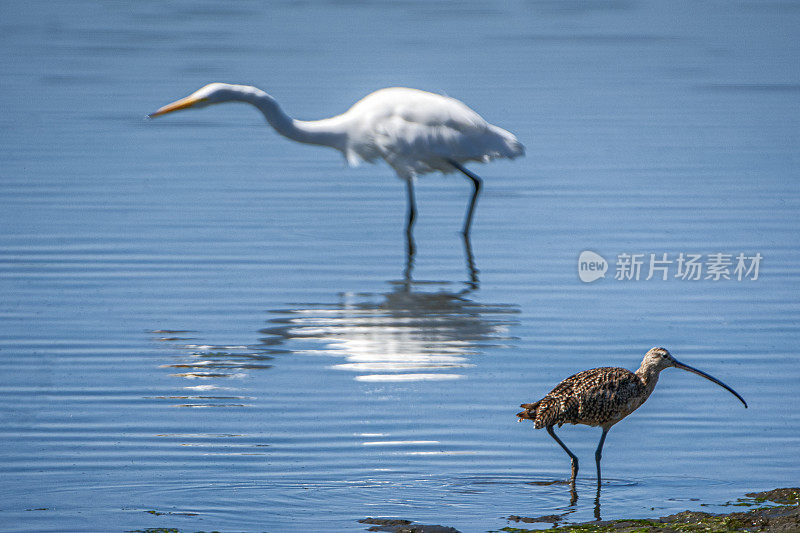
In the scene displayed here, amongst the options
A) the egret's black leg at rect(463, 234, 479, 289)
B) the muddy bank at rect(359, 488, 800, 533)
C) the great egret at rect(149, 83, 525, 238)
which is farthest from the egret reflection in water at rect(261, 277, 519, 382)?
the great egret at rect(149, 83, 525, 238)

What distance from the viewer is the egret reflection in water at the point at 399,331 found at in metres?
9.34

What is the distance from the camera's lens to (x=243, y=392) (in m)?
8.70

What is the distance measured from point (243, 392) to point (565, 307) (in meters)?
3.04

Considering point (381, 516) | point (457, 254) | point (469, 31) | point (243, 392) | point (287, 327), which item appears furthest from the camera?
point (469, 31)

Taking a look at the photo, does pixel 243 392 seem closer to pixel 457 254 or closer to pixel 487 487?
pixel 487 487

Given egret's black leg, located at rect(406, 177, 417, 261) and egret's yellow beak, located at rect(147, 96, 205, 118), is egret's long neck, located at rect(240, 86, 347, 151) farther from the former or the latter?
egret's black leg, located at rect(406, 177, 417, 261)

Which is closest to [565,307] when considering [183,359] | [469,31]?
[183,359]

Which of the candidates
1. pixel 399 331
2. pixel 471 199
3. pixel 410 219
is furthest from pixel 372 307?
pixel 471 199

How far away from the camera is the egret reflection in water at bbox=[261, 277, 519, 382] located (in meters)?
9.34

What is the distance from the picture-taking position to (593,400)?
6988 millimetres

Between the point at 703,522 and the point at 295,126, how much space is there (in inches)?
364

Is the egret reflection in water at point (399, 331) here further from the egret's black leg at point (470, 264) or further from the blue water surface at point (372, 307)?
the egret's black leg at point (470, 264)

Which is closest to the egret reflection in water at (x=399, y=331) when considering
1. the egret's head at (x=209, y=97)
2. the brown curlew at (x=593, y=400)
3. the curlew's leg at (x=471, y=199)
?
the brown curlew at (x=593, y=400)

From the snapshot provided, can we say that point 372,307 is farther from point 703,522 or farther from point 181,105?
point 703,522
